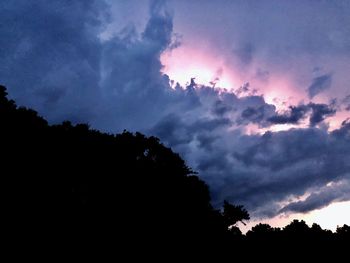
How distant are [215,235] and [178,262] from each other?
A: 6334mm

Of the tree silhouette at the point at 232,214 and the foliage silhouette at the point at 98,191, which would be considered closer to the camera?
the foliage silhouette at the point at 98,191

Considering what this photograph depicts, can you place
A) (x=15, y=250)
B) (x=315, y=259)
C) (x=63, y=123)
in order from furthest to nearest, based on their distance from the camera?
1. (x=315, y=259)
2. (x=63, y=123)
3. (x=15, y=250)

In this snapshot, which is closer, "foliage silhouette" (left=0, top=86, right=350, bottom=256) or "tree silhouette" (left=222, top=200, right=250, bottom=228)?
"foliage silhouette" (left=0, top=86, right=350, bottom=256)

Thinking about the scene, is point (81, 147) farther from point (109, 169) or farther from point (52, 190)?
point (52, 190)

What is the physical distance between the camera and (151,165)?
32875mm

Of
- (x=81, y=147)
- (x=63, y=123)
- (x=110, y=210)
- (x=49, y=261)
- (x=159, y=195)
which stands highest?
(x=63, y=123)

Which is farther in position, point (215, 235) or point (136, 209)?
point (215, 235)

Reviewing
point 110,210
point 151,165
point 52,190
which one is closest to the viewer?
point 52,190

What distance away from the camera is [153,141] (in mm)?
34531

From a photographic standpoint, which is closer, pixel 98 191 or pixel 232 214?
pixel 98 191

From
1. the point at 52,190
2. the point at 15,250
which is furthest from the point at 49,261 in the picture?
the point at 52,190

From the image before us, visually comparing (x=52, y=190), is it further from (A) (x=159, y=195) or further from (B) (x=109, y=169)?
(A) (x=159, y=195)

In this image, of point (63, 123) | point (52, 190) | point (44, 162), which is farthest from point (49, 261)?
point (63, 123)

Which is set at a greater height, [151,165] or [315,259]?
[151,165]
